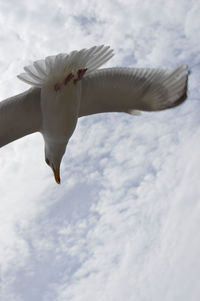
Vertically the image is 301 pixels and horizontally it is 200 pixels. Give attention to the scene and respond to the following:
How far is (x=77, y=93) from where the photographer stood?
6730 mm

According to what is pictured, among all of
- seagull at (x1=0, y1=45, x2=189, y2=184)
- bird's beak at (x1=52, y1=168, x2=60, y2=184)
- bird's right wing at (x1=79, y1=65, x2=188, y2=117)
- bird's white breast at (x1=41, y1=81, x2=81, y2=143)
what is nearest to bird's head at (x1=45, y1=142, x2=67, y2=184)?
bird's beak at (x1=52, y1=168, x2=60, y2=184)

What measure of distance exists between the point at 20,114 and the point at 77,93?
954 millimetres

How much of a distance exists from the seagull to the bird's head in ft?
0.55

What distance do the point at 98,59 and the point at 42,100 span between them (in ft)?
3.58

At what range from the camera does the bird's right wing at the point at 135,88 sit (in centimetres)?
652

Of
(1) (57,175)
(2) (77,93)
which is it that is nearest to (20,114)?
(2) (77,93)

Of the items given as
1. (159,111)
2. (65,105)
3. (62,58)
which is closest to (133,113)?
(159,111)

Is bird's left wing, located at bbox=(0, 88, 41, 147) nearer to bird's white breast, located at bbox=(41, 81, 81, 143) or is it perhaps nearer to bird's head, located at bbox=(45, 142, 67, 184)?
bird's white breast, located at bbox=(41, 81, 81, 143)

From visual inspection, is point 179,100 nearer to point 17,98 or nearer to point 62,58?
point 62,58

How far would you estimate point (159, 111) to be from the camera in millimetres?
6914

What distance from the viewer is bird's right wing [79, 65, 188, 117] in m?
6.52

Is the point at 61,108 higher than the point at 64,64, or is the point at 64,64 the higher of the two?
the point at 64,64

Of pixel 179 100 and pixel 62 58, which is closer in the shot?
pixel 62 58

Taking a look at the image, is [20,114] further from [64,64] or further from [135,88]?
[135,88]
